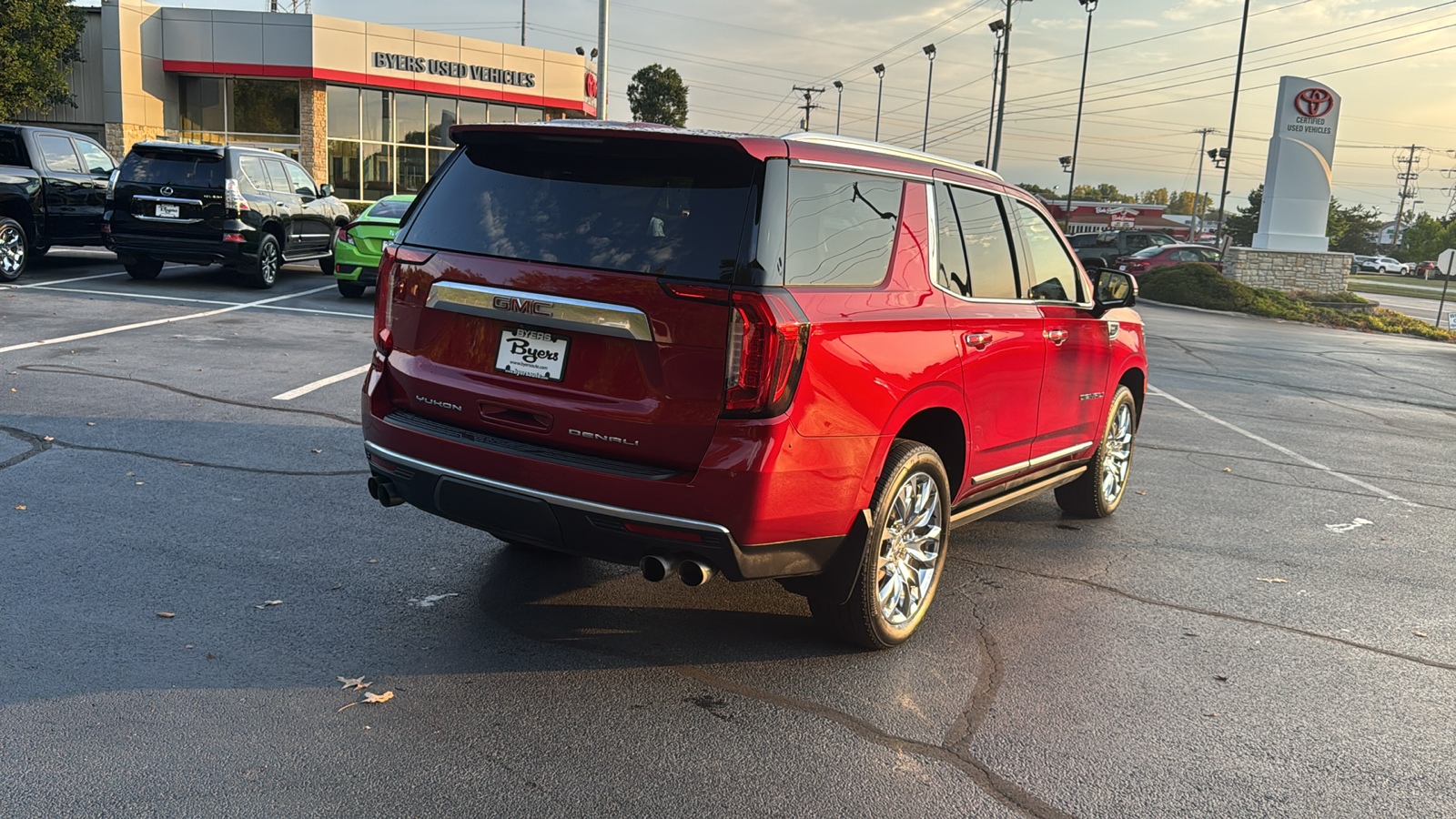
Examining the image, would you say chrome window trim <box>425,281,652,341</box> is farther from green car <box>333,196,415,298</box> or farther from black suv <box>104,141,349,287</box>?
black suv <box>104,141,349,287</box>

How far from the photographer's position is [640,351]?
3.68m

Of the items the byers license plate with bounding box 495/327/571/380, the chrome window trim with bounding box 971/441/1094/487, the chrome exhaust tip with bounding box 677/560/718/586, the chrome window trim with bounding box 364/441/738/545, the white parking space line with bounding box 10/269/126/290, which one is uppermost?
the byers license plate with bounding box 495/327/571/380

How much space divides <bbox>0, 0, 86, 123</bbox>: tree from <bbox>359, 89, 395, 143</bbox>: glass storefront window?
1025 centimetres

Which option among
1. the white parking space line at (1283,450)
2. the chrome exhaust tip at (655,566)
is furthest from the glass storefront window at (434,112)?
the chrome exhaust tip at (655,566)

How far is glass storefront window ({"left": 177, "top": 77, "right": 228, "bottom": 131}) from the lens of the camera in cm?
3834

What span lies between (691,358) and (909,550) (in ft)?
4.67

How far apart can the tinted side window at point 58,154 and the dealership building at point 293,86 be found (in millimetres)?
20051

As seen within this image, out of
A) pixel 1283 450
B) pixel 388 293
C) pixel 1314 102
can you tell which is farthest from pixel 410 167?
pixel 388 293

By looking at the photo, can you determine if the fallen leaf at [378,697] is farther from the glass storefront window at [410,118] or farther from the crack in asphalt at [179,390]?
the glass storefront window at [410,118]

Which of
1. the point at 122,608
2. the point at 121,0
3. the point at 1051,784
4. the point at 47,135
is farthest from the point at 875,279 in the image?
the point at 121,0

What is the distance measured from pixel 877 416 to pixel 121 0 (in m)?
39.1

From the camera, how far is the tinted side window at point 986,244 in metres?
4.80

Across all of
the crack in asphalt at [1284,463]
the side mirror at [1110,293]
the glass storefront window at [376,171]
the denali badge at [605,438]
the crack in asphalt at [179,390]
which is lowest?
the crack in asphalt at [1284,463]

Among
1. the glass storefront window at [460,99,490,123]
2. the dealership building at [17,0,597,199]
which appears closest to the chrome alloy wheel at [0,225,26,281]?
the dealership building at [17,0,597,199]
